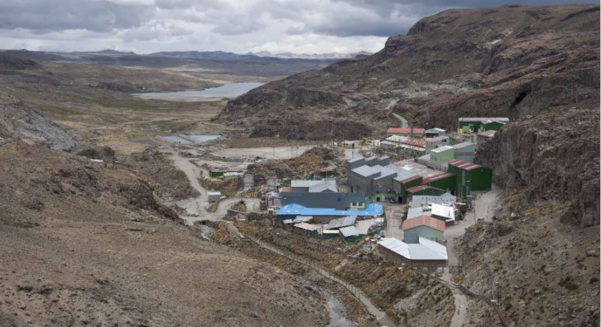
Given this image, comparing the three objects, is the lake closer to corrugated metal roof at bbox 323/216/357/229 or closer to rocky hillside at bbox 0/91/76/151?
rocky hillside at bbox 0/91/76/151

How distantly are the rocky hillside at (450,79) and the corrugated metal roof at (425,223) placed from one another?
29181 mm

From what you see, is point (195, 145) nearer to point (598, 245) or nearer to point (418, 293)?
point (418, 293)

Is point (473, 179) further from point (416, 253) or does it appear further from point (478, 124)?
point (478, 124)

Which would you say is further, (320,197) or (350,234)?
(320,197)

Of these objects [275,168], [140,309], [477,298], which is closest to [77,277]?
[140,309]

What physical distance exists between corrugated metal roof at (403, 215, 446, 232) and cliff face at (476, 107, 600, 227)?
6.91 metres

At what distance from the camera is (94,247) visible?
1550 inches

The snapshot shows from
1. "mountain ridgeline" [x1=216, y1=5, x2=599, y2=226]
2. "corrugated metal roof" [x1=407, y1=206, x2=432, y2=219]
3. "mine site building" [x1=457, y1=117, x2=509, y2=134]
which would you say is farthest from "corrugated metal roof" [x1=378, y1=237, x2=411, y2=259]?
"mine site building" [x1=457, y1=117, x2=509, y2=134]

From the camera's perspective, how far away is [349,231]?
49719 mm

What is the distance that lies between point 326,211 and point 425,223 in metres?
12.4

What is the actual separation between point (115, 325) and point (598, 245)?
2198 centimetres

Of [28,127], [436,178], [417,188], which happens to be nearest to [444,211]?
[417,188]

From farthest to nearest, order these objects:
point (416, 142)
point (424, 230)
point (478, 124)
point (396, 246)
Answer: point (416, 142), point (478, 124), point (424, 230), point (396, 246)

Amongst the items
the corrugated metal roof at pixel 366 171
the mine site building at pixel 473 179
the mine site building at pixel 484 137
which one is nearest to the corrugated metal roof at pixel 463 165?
the mine site building at pixel 473 179
